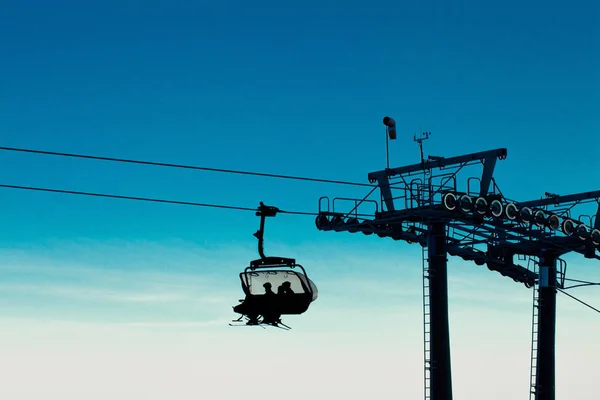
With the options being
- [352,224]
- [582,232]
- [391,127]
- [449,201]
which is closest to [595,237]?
[582,232]

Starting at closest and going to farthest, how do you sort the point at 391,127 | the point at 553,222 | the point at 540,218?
the point at 391,127 → the point at 540,218 → the point at 553,222

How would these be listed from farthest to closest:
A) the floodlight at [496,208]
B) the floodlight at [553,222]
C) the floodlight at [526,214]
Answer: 1. the floodlight at [553,222]
2. the floodlight at [526,214]
3. the floodlight at [496,208]

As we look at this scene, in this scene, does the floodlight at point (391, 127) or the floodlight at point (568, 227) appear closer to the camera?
the floodlight at point (391, 127)

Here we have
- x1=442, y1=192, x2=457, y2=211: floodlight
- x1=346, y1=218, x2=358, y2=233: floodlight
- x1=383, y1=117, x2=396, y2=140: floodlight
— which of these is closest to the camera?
x1=442, y1=192, x2=457, y2=211: floodlight

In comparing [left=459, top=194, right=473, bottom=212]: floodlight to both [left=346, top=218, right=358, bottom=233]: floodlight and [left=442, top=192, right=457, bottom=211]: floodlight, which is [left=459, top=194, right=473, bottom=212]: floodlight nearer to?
[left=442, top=192, right=457, bottom=211]: floodlight

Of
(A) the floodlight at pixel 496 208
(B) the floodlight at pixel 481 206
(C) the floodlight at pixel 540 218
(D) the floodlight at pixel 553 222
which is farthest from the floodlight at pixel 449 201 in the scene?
(D) the floodlight at pixel 553 222

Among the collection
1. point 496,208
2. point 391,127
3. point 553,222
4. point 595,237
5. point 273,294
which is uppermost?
point 391,127

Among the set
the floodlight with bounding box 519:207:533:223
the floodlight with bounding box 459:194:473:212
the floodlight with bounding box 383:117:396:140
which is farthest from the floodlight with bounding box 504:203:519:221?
the floodlight with bounding box 383:117:396:140

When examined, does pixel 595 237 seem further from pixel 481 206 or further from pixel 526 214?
pixel 481 206

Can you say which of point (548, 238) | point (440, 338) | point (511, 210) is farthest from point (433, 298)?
point (548, 238)

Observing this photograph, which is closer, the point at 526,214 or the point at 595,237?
the point at 526,214

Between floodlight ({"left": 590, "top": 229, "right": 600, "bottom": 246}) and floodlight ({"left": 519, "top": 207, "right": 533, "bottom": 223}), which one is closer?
floodlight ({"left": 519, "top": 207, "right": 533, "bottom": 223})

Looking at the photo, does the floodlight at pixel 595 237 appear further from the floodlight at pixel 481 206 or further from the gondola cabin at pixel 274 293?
the gondola cabin at pixel 274 293

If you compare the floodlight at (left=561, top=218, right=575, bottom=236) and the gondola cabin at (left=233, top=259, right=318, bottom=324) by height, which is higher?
the floodlight at (left=561, top=218, right=575, bottom=236)
